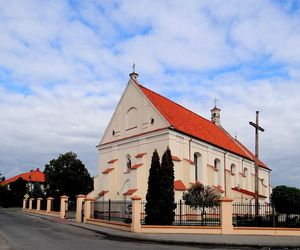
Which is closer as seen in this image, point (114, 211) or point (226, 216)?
point (226, 216)

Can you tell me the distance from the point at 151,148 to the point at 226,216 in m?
13.3

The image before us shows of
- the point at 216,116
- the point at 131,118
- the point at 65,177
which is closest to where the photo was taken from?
the point at 131,118

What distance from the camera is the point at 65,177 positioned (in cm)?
5400

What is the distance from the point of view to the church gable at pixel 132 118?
30.9m

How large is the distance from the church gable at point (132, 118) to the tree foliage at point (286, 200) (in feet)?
33.1

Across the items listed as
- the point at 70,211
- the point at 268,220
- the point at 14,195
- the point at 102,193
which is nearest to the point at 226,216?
the point at 268,220

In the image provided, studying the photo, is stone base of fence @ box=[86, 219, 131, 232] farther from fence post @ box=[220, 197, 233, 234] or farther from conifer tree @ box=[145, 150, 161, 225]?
fence post @ box=[220, 197, 233, 234]

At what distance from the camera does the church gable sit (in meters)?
30.9

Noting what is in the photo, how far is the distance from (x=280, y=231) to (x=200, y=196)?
5.81 metres

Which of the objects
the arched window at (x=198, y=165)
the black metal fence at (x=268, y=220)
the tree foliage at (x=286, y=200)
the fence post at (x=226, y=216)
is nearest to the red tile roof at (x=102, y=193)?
the arched window at (x=198, y=165)

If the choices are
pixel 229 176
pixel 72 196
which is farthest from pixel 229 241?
pixel 72 196

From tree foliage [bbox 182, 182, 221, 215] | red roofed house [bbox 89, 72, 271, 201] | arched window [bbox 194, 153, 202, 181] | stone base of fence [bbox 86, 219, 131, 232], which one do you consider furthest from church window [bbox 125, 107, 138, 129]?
tree foliage [bbox 182, 182, 221, 215]

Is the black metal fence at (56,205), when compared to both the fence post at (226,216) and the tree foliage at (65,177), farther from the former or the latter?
the fence post at (226,216)

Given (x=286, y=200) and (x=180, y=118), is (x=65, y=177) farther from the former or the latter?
(x=286, y=200)
